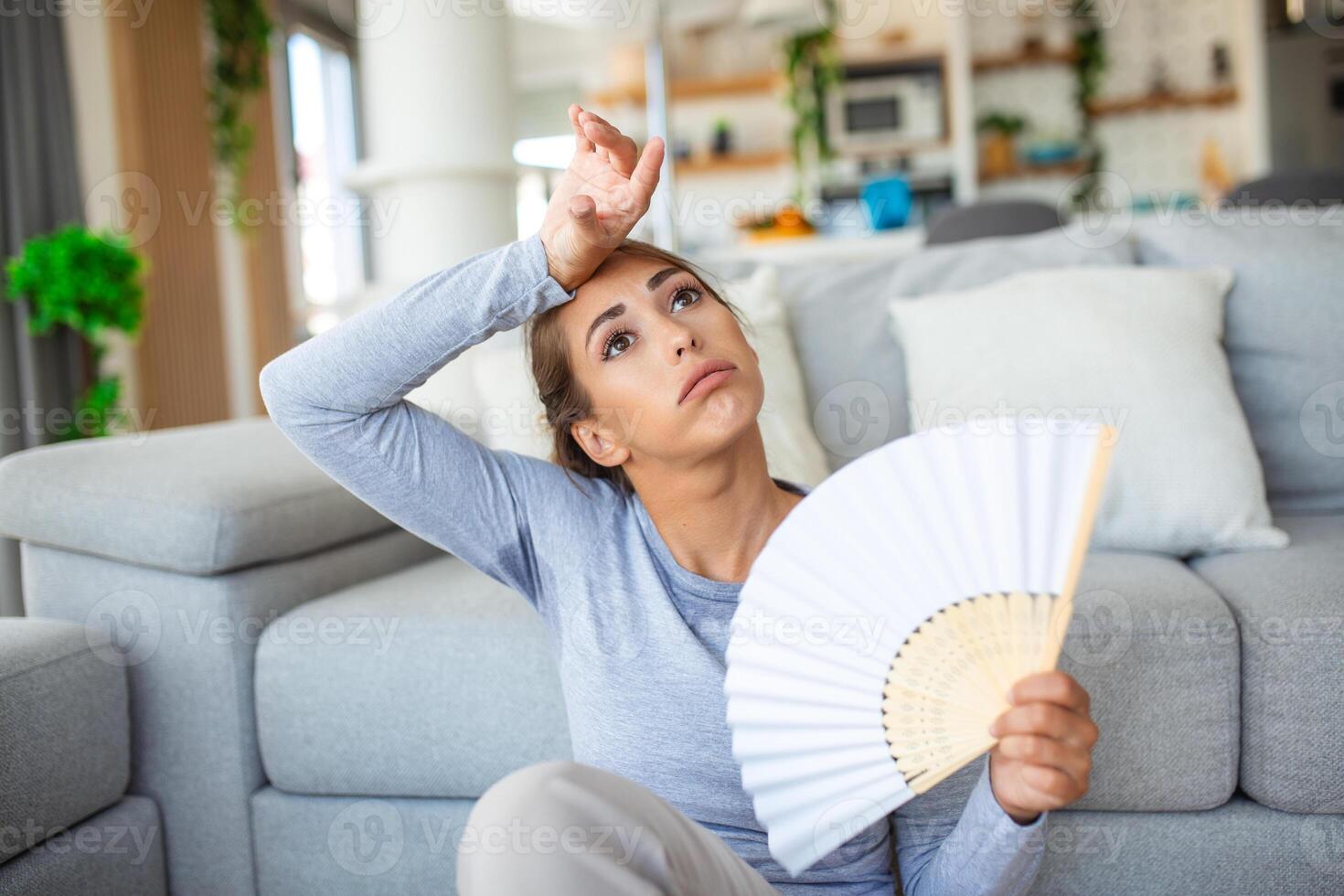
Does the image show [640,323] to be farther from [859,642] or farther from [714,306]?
[859,642]

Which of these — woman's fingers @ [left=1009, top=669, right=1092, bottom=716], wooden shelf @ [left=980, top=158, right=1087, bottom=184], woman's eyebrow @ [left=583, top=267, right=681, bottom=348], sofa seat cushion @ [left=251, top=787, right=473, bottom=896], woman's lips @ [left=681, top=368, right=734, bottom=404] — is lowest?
sofa seat cushion @ [left=251, top=787, right=473, bottom=896]

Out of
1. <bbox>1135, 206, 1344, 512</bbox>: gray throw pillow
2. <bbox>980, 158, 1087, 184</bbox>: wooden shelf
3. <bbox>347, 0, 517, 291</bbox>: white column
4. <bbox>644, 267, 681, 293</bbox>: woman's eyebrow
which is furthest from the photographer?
<bbox>980, 158, 1087, 184</bbox>: wooden shelf

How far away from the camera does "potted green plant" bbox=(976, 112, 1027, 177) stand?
6791mm

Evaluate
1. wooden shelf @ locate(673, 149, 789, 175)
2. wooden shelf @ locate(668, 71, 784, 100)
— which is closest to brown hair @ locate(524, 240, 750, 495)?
wooden shelf @ locate(673, 149, 789, 175)

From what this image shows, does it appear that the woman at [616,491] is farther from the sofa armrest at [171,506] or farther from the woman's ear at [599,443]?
the sofa armrest at [171,506]

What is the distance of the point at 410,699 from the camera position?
5.14ft

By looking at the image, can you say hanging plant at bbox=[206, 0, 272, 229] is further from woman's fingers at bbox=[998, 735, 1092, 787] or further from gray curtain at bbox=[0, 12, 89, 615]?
woman's fingers at bbox=[998, 735, 1092, 787]

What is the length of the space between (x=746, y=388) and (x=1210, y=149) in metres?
6.58

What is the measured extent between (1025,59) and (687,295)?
6325mm

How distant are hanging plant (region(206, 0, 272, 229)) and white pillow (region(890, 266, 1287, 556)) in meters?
4.94

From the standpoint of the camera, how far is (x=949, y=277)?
212cm

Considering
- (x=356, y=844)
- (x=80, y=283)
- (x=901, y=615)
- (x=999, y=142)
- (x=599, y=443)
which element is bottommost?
(x=356, y=844)

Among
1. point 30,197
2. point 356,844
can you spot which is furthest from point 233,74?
point 356,844

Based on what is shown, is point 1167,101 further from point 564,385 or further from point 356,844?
point 356,844
